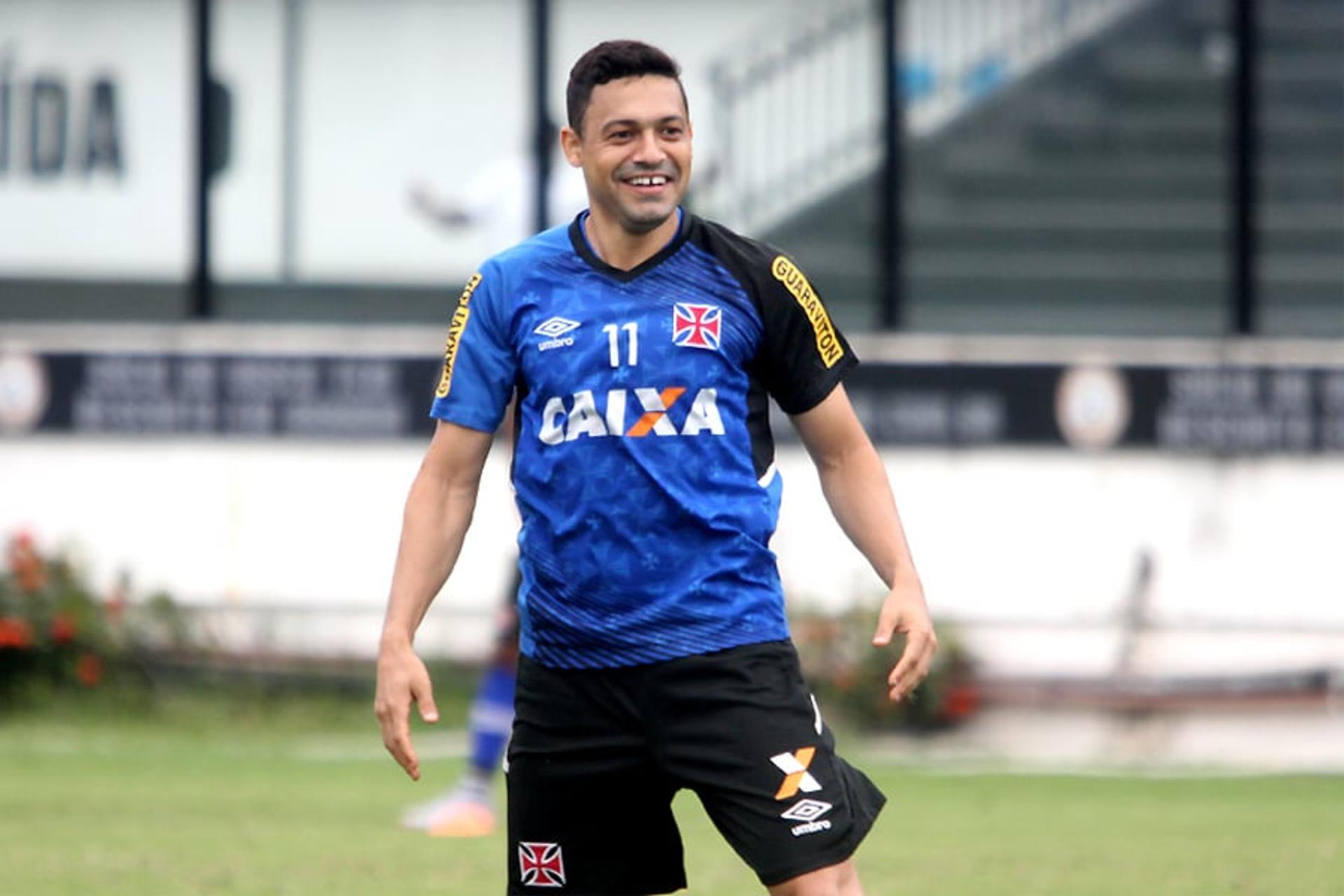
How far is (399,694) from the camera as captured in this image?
5.21 metres

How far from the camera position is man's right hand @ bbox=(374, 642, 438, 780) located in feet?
17.1

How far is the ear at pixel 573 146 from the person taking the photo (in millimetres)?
5434

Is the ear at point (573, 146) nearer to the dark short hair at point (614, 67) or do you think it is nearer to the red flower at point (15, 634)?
the dark short hair at point (614, 67)

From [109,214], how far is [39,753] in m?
3.62

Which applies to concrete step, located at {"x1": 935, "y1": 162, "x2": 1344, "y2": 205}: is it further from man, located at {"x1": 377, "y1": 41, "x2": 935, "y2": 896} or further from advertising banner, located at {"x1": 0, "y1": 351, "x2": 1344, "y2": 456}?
man, located at {"x1": 377, "y1": 41, "x2": 935, "y2": 896}

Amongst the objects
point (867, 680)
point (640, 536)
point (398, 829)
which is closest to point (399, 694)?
point (640, 536)

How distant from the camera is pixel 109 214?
47.3ft

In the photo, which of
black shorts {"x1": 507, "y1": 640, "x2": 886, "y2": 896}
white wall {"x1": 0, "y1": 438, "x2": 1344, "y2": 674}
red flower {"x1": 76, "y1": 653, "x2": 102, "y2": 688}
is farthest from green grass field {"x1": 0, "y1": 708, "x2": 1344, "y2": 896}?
black shorts {"x1": 507, "y1": 640, "x2": 886, "y2": 896}

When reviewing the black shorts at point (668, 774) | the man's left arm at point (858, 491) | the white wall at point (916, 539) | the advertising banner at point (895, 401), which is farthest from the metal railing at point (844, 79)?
the black shorts at point (668, 774)

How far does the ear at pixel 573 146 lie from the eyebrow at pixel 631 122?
3.8 inches

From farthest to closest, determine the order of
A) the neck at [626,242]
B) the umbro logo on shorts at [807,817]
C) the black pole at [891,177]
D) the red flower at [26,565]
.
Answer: the black pole at [891,177], the red flower at [26,565], the neck at [626,242], the umbro logo on shorts at [807,817]

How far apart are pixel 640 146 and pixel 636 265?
0.25 meters

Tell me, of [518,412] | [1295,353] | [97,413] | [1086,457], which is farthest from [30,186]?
[518,412]

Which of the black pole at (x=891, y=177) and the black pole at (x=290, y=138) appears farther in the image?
the black pole at (x=290, y=138)
